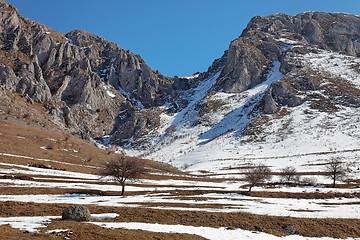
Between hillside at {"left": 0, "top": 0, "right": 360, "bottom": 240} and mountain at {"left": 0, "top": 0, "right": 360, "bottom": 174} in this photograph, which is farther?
mountain at {"left": 0, "top": 0, "right": 360, "bottom": 174}

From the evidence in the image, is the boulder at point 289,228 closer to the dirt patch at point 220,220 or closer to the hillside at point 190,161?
the hillside at point 190,161

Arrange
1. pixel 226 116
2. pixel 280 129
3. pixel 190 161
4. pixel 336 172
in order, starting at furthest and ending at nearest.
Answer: pixel 226 116 < pixel 280 129 < pixel 190 161 < pixel 336 172

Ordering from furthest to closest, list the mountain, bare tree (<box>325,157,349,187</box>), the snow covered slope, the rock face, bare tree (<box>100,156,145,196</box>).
A: the mountain → the snow covered slope → bare tree (<box>325,157,349,187</box>) → bare tree (<box>100,156,145,196</box>) → the rock face

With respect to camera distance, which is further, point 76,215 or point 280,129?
point 280,129

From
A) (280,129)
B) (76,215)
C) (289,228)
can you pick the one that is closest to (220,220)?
(289,228)

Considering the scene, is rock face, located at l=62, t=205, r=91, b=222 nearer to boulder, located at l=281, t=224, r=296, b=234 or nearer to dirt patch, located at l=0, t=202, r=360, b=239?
dirt patch, located at l=0, t=202, r=360, b=239

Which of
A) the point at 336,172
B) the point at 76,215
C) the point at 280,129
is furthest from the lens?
the point at 280,129

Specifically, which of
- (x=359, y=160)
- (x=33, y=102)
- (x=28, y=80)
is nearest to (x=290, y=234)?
(x=359, y=160)

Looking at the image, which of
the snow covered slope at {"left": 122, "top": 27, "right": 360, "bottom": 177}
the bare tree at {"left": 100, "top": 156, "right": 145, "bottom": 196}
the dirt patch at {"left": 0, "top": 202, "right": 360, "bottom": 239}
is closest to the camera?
the dirt patch at {"left": 0, "top": 202, "right": 360, "bottom": 239}

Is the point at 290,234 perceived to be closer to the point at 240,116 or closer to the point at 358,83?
the point at 240,116

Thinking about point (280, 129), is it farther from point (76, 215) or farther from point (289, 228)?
point (76, 215)

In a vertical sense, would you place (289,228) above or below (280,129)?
below

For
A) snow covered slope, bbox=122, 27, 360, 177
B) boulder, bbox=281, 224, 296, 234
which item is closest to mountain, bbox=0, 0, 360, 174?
snow covered slope, bbox=122, 27, 360, 177

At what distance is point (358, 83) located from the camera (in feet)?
550
